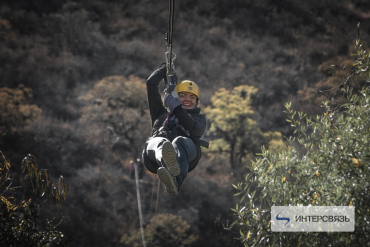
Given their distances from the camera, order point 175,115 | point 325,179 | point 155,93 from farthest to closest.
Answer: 1. point 155,93
2. point 175,115
3. point 325,179

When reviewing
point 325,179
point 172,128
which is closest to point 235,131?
point 172,128

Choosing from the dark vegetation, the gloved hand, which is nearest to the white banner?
the gloved hand

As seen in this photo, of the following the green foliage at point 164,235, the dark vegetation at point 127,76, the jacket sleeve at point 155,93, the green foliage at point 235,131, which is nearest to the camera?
the jacket sleeve at point 155,93

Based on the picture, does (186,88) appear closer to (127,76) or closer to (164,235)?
(164,235)

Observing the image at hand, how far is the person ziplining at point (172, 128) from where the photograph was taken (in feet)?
20.7

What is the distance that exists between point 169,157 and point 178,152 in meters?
0.46

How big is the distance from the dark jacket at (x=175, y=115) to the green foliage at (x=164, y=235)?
67.6 feet

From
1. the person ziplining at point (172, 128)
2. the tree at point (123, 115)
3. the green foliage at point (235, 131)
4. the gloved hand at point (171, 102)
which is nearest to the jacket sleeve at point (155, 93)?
the person ziplining at point (172, 128)

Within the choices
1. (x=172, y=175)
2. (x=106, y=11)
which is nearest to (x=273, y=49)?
(x=106, y=11)

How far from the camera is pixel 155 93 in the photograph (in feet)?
23.4

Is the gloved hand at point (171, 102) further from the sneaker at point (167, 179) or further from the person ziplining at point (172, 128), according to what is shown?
the sneaker at point (167, 179)

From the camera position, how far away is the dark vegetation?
29.3 metres

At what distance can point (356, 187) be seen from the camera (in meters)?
5.69

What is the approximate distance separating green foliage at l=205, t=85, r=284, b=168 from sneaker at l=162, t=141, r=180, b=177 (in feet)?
82.0
